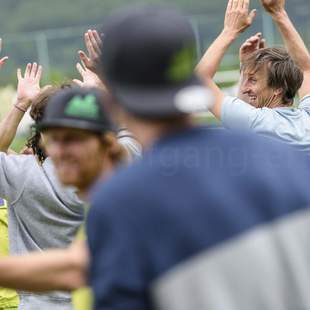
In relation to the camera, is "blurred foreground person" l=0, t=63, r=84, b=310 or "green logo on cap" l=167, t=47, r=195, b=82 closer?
"green logo on cap" l=167, t=47, r=195, b=82

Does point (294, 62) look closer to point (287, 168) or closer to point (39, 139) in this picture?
point (39, 139)

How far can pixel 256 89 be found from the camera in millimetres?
5617

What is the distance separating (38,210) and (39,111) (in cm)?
47

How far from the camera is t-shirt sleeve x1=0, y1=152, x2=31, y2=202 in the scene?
503 cm

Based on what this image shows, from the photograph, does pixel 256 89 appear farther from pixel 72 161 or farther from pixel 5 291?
pixel 72 161

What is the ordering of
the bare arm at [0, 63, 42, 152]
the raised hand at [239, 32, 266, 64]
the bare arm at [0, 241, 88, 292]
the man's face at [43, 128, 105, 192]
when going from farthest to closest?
1. the raised hand at [239, 32, 266, 64]
2. the bare arm at [0, 63, 42, 152]
3. the man's face at [43, 128, 105, 192]
4. the bare arm at [0, 241, 88, 292]

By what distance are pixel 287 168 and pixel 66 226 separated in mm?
2683

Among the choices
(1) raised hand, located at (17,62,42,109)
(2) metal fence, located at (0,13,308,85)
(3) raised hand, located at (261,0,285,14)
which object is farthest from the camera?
(2) metal fence, located at (0,13,308,85)

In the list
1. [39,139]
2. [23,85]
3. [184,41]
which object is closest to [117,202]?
[184,41]

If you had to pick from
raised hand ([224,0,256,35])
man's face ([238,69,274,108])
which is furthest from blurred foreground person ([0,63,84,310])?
man's face ([238,69,274,108])

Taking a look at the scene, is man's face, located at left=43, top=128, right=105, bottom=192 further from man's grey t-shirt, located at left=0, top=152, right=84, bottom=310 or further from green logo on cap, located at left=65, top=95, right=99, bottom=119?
man's grey t-shirt, located at left=0, top=152, right=84, bottom=310

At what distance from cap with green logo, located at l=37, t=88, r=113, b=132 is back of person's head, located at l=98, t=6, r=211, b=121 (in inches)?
17.9

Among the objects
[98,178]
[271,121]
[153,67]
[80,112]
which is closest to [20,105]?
[271,121]

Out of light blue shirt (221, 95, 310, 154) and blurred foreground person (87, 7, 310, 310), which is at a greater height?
light blue shirt (221, 95, 310, 154)
